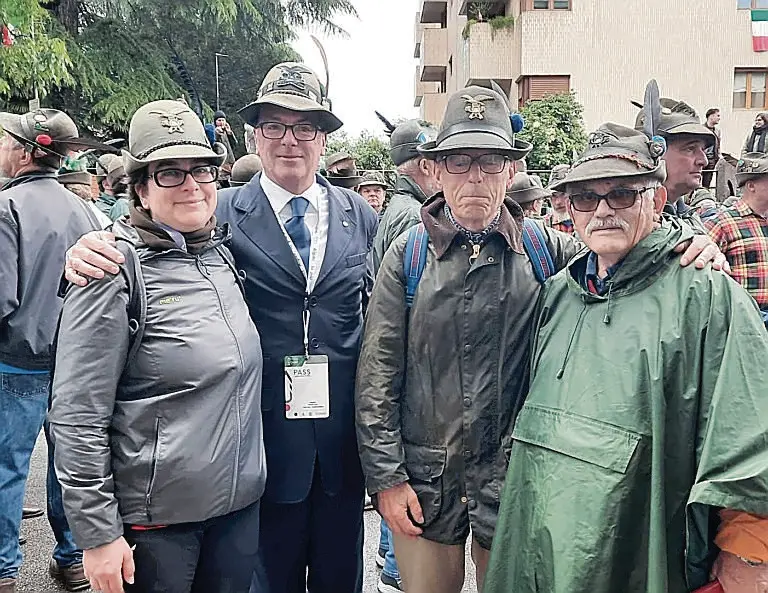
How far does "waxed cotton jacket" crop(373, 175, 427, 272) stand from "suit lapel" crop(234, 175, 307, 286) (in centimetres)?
125

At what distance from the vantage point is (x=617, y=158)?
2.39 metres

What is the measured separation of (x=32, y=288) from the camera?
4047mm

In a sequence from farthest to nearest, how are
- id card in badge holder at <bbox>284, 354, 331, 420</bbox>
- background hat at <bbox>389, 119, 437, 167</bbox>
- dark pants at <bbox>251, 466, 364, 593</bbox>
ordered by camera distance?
background hat at <bbox>389, 119, 437, 167</bbox> → dark pants at <bbox>251, 466, 364, 593</bbox> → id card in badge holder at <bbox>284, 354, 331, 420</bbox>

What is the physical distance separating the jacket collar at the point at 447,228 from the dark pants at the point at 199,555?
1148 millimetres

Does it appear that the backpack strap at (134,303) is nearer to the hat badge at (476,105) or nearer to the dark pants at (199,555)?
the dark pants at (199,555)

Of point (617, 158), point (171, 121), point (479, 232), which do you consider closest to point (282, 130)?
point (171, 121)

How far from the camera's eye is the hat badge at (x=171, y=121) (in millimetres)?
2588

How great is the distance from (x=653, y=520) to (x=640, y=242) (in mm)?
814

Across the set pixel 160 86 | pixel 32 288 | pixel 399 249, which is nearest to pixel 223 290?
pixel 399 249

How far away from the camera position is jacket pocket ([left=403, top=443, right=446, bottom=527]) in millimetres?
2725

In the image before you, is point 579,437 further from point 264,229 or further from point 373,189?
point 373,189

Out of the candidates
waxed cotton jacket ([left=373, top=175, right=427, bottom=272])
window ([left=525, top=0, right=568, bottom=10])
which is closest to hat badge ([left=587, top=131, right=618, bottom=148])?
waxed cotton jacket ([left=373, top=175, right=427, bottom=272])

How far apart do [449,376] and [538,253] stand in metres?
0.56

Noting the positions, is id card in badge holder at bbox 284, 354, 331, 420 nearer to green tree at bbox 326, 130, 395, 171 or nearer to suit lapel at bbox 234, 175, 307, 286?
suit lapel at bbox 234, 175, 307, 286
